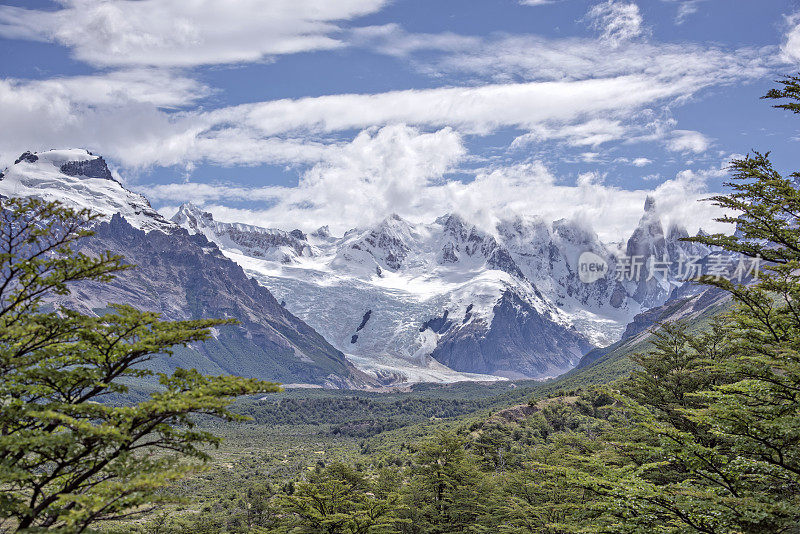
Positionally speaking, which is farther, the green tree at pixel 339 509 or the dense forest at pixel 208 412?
the green tree at pixel 339 509

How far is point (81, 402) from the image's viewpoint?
1639 centimetres

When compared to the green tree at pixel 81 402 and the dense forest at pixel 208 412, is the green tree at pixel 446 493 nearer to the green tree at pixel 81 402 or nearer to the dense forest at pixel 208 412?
the dense forest at pixel 208 412

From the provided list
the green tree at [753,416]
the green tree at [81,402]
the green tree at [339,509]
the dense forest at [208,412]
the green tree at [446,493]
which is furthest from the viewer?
the green tree at [446,493]

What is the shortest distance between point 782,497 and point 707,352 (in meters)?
18.2

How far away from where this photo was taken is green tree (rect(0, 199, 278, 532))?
545 inches

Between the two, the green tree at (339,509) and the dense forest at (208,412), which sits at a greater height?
the dense forest at (208,412)

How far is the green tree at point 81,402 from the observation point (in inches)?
545

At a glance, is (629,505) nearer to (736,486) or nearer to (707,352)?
(736,486)

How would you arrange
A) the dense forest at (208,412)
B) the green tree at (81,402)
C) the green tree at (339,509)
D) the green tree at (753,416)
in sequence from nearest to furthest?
the green tree at (81,402), the dense forest at (208,412), the green tree at (753,416), the green tree at (339,509)

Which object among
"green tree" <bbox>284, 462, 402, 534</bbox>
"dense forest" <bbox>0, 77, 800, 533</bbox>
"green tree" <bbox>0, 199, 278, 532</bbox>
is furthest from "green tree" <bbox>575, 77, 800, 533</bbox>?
"green tree" <bbox>284, 462, 402, 534</bbox>

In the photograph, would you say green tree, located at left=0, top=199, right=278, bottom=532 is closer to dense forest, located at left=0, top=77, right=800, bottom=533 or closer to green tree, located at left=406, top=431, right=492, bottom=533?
dense forest, located at left=0, top=77, right=800, bottom=533

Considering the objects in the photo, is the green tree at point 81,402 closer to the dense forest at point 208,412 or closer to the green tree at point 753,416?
the dense forest at point 208,412

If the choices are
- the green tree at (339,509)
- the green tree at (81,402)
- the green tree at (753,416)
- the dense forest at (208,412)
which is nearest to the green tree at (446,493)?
the green tree at (339,509)

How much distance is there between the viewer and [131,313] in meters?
16.3
